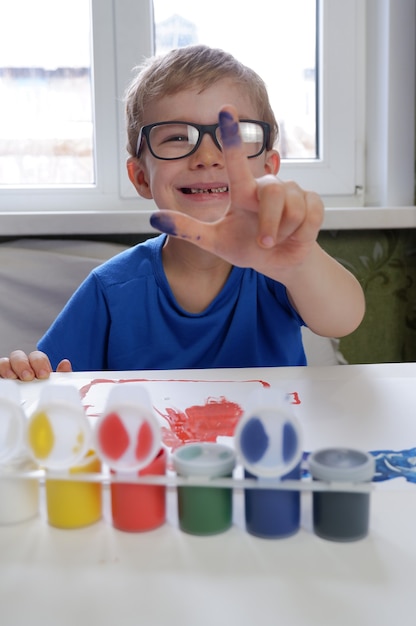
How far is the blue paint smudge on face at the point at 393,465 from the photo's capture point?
0.46 metres

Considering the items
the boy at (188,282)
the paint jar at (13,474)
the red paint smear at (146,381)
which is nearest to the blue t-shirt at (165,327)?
the boy at (188,282)

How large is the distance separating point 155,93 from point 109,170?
1.82 ft

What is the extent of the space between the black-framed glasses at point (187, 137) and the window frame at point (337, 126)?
1.26 feet

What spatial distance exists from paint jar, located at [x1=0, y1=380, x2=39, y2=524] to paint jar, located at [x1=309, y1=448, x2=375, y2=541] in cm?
17

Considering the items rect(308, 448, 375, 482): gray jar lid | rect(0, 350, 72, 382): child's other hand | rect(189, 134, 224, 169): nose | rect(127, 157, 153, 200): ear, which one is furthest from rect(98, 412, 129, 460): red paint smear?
rect(127, 157, 153, 200): ear

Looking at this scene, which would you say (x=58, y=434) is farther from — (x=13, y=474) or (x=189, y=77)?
(x=189, y=77)

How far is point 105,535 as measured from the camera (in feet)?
1.30

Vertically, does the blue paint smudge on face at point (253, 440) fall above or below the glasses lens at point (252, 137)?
below

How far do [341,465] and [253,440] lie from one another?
53mm

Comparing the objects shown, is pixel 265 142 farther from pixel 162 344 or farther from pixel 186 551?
pixel 186 551

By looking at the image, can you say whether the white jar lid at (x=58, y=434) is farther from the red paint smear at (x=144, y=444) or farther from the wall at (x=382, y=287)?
the wall at (x=382, y=287)

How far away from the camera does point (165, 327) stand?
0.98m

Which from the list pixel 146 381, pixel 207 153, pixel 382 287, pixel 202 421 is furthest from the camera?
pixel 382 287

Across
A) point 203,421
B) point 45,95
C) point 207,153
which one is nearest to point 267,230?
point 203,421
